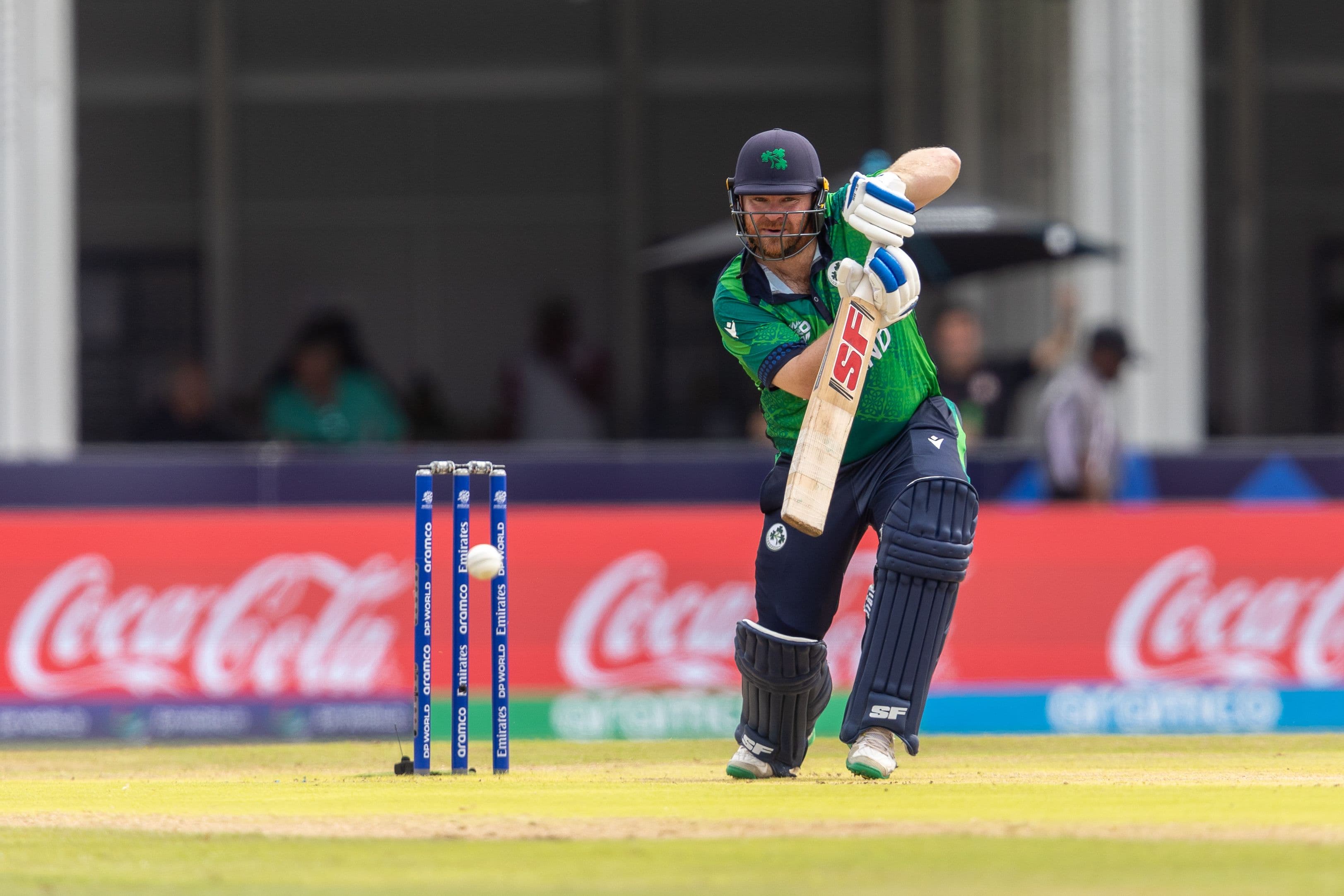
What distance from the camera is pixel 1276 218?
65.5 ft

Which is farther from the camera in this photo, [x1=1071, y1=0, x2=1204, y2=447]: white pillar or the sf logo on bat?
[x1=1071, y1=0, x2=1204, y2=447]: white pillar

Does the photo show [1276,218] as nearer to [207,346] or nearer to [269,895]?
[207,346]

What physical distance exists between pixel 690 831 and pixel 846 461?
149 cm

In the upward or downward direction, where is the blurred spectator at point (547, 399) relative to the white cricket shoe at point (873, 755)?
upward

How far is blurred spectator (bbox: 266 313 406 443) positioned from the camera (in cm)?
1285

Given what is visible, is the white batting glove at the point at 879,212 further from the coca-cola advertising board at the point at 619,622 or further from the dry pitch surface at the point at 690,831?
the coca-cola advertising board at the point at 619,622

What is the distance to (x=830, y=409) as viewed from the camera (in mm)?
5219

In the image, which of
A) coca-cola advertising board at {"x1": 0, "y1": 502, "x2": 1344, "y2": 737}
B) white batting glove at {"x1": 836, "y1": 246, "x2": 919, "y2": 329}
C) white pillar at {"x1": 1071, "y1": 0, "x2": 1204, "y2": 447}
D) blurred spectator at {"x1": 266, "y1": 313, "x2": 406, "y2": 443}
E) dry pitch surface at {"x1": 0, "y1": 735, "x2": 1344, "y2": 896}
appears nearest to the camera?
dry pitch surface at {"x1": 0, "y1": 735, "x2": 1344, "y2": 896}

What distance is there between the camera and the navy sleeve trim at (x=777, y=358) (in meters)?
5.41

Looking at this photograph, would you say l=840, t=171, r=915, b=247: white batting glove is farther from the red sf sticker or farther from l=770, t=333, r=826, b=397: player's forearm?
l=770, t=333, r=826, b=397: player's forearm

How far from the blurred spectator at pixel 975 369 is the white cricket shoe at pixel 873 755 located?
5769 millimetres

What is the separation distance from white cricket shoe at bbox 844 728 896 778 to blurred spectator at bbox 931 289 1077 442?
5.77 m

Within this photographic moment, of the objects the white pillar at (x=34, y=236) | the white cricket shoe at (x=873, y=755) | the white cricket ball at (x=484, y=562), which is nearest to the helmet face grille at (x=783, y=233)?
the white cricket ball at (x=484, y=562)

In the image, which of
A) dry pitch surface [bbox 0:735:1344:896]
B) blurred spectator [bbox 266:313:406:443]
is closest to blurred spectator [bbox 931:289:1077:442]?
blurred spectator [bbox 266:313:406:443]
